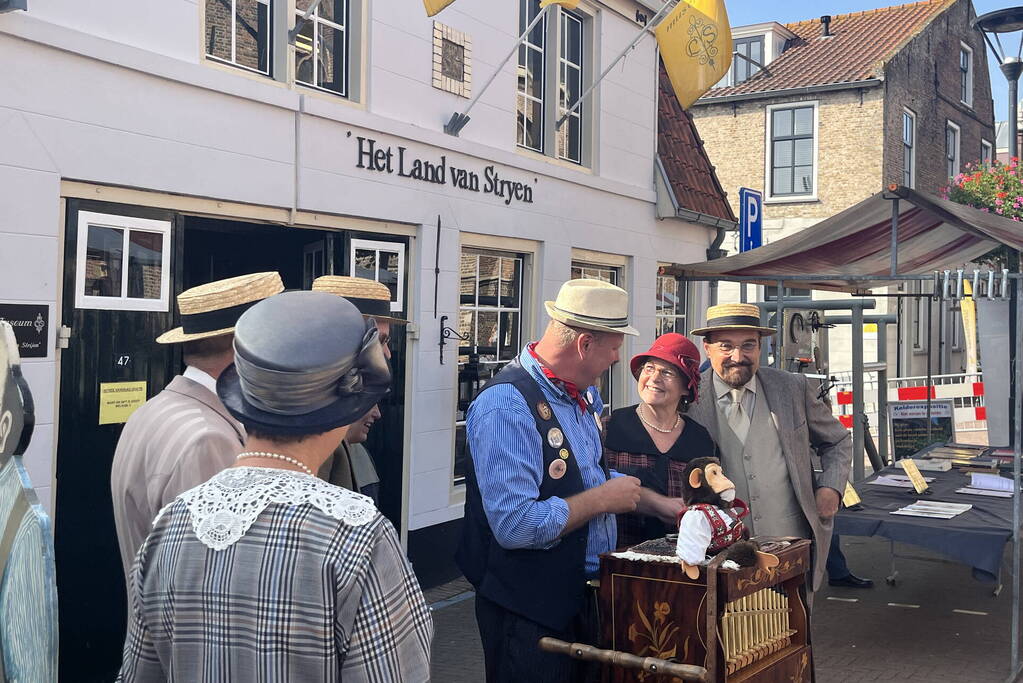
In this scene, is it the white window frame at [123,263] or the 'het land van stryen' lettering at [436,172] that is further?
the 'het land van stryen' lettering at [436,172]

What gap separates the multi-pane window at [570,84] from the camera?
29.5ft

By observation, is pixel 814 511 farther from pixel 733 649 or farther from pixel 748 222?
pixel 748 222

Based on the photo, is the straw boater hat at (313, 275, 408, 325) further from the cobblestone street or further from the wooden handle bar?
the cobblestone street

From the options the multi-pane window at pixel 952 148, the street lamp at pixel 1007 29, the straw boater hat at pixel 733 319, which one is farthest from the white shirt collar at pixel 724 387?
the multi-pane window at pixel 952 148

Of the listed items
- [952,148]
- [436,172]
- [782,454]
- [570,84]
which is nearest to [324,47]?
[436,172]

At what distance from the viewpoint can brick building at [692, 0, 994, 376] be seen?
21.9 meters

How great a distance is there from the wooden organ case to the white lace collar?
1.65 meters

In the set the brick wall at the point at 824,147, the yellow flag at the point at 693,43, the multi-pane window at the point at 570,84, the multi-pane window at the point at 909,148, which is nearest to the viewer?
the yellow flag at the point at 693,43

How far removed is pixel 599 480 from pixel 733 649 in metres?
0.68

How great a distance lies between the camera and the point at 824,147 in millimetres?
22312

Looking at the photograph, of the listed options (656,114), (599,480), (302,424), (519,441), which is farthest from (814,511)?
(656,114)

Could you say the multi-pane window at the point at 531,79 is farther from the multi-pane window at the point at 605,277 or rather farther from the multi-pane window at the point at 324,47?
the multi-pane window at the point at 324,47

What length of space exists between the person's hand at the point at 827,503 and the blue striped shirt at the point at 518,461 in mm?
1780

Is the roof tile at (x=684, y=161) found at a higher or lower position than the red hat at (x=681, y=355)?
higher
